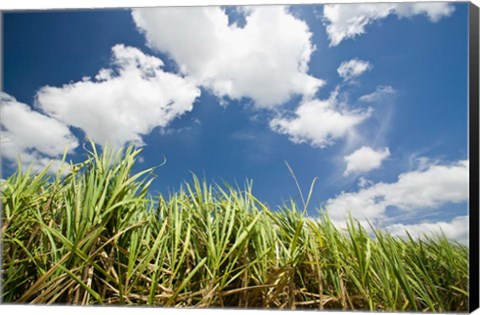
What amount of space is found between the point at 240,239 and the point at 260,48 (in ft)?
3.42

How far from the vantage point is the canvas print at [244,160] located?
335 centimetres

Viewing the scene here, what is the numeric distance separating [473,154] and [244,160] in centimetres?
118

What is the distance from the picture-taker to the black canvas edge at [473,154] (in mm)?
3268

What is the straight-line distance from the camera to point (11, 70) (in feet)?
12.3

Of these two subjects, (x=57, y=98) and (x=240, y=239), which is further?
(x=57, y=98)

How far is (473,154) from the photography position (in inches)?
130

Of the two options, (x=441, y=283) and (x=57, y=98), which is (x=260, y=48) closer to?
(x=57, y=98)

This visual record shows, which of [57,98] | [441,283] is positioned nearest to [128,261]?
[57,98]

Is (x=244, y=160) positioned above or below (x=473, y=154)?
above

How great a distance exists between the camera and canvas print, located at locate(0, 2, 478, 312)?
3350 mm

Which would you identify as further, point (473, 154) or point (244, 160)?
point (244, 160)

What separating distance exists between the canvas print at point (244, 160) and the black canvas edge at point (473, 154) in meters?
0.03

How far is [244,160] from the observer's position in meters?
3.52

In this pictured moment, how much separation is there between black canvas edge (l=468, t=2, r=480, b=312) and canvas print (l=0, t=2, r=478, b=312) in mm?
33
